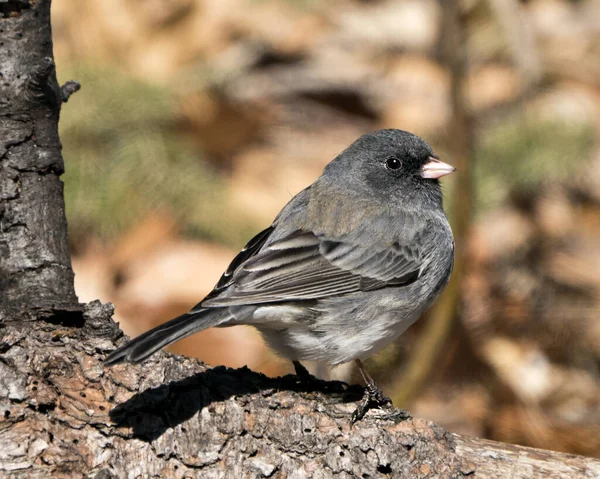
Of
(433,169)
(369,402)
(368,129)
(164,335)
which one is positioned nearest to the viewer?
(164,335)

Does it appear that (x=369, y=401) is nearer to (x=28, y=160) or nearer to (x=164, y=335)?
(x=164, y=335)

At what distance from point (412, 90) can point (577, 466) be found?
345cm

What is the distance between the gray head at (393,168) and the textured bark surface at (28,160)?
956 mm

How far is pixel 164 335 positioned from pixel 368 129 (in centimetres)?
318

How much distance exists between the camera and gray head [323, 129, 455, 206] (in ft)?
8.88

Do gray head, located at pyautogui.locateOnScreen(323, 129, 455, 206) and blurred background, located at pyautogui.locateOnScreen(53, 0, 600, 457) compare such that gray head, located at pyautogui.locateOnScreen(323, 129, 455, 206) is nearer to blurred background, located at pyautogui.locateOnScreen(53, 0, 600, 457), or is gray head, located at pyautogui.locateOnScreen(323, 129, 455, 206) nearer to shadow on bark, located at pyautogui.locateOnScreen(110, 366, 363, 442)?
blurred background, located at pyautogui.locateOnScreen(53, 0, 600, 457)

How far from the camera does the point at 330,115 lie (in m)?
5.00

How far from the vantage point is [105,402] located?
74.6 inches

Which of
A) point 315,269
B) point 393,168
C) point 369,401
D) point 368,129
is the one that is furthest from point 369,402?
point 368,129

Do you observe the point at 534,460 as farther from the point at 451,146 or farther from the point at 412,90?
the point at 412,90

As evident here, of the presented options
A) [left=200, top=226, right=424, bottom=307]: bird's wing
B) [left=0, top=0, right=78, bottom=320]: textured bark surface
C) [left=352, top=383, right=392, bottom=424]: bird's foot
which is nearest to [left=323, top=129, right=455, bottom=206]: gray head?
[left=200, top=226, right=424, bottom=307]: bird's wing

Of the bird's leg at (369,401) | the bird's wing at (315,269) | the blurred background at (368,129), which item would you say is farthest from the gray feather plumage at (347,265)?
the blurred background at (368,129)

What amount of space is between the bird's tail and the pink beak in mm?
972

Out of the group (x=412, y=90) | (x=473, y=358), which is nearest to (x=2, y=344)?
(x=473, y=358)
